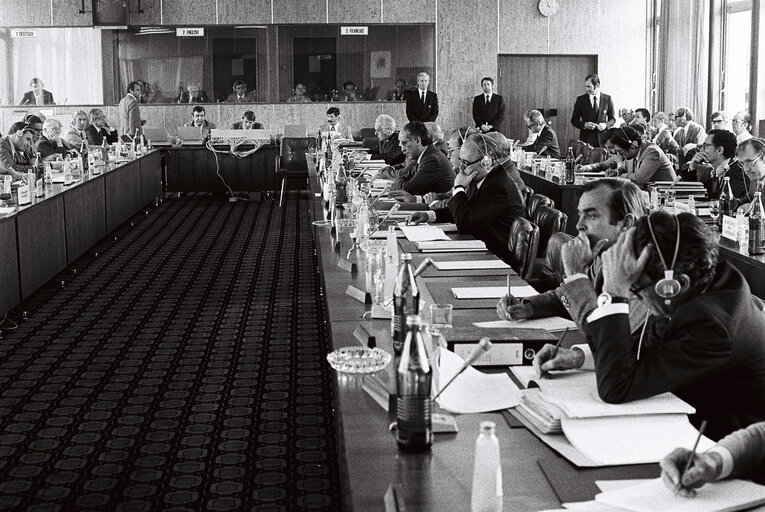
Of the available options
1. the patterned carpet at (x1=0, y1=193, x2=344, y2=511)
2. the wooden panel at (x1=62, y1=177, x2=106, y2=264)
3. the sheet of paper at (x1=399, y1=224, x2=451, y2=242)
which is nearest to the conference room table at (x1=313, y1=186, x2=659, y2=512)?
the patterned carpet at (x1=0, y1=193, x2=344, y2=511)

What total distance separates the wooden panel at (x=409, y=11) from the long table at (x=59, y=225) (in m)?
6.52

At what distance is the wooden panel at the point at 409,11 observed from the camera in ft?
54.5

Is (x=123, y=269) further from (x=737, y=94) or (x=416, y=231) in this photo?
(x=737, y=94)

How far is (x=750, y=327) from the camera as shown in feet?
7.36

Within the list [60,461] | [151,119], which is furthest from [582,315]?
[151,119]

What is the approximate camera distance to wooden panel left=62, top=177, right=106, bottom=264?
8.18 metres

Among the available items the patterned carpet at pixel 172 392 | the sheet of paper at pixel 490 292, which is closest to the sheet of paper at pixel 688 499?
the patterned carpet at pixel 172 392

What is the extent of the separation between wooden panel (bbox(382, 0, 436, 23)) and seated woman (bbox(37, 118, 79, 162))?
6536mm

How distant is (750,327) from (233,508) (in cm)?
194

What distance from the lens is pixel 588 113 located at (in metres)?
14.9

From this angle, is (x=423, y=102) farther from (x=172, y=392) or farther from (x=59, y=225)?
(x=172, y=392)

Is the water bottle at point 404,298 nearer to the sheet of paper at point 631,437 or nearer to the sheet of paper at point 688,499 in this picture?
the sheet of paper at point 631,437

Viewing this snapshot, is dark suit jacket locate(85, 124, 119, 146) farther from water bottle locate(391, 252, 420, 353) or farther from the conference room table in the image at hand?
the conference room table

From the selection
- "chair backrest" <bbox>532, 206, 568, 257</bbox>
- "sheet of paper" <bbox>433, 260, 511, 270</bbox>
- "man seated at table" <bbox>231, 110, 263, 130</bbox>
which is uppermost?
"man seated at table" <bbox>231, 110, 263, 130</bbox>
